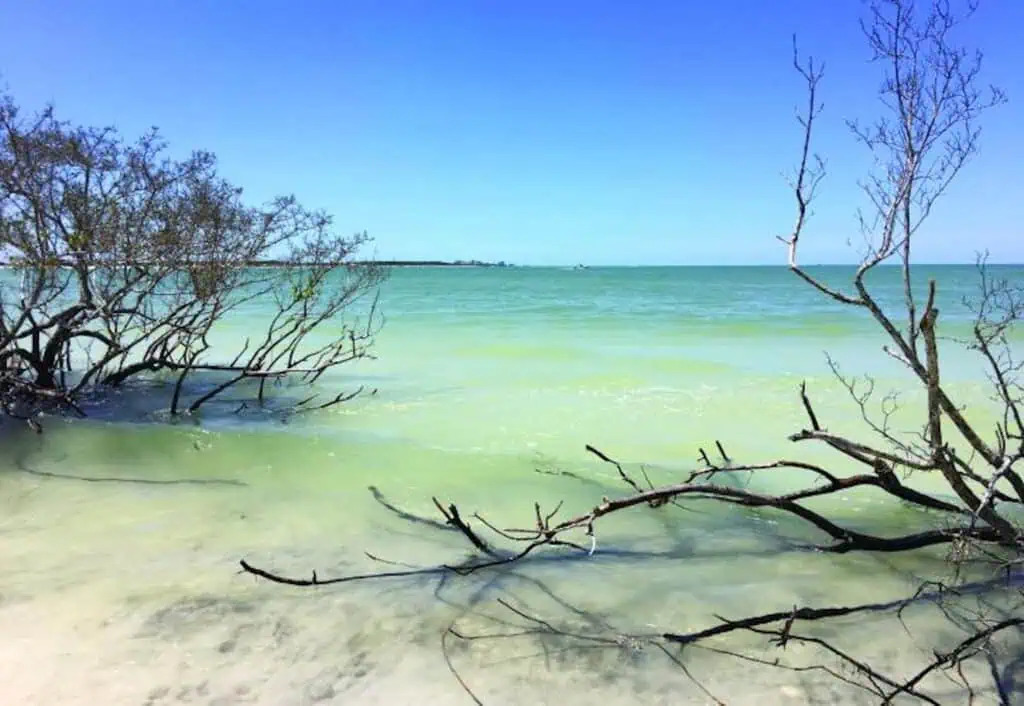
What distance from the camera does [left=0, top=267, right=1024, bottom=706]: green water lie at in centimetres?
325

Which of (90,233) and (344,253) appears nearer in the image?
(90,233)

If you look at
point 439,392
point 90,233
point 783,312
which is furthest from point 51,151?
point 783,312

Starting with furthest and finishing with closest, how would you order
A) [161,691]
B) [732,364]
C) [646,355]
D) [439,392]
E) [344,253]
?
1. [646,355]
2. [732,364]
3. [439,392]
4. [344,253]
5. [161,691]

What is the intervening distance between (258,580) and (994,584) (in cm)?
423

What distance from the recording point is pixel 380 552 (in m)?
4.78

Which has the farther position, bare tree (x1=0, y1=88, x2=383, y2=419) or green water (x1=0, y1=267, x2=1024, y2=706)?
bare tree (x1=0, y1=88, x2=383, y2=419)

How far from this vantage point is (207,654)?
11.1ft

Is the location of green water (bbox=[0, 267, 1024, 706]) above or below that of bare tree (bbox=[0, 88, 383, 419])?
below

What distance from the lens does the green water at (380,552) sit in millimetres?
3254

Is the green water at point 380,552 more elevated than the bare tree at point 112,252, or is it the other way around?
the bare tree at point 112,252

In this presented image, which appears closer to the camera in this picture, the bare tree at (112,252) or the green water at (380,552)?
the green water at (380,552)

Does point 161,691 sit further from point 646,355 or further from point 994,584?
point 646,355

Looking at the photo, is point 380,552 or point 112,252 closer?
point 380,552

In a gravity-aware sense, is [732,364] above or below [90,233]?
below
